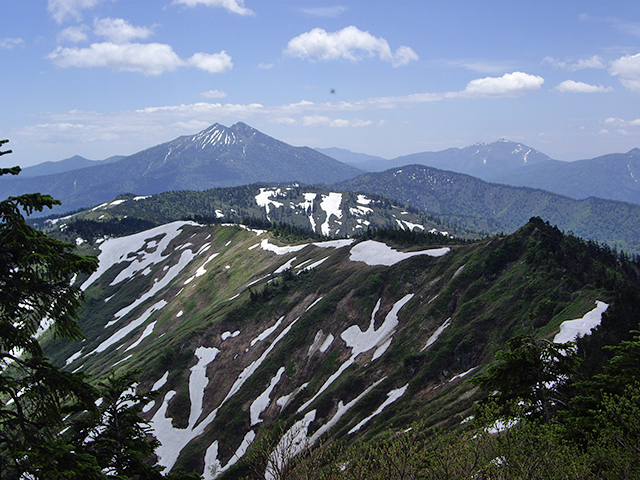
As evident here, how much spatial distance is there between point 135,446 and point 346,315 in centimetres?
6793

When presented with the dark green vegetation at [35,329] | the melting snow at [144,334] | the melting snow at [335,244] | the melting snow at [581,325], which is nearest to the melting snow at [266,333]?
the melting snow at [335,244]

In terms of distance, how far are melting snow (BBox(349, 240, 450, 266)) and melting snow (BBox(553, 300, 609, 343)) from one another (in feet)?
137

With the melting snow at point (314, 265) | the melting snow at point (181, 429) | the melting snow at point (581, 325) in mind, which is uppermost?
the melting snow at point (581, 325)

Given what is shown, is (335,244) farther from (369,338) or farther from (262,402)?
(262,402)

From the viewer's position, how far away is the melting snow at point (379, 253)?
304 ft

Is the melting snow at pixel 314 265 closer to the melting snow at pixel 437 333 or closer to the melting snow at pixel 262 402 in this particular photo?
the melting snow at pixel 262 402

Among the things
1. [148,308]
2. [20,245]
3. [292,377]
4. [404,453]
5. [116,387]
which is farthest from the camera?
[148,308]

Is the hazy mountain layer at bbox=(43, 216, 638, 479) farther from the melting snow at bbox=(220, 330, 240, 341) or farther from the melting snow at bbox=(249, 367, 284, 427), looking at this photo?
the melting snow at bbox=(220, 330, 240, 341)

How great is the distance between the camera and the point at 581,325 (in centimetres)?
4662

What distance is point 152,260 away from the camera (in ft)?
632

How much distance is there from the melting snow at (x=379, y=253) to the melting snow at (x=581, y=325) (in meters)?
41.7

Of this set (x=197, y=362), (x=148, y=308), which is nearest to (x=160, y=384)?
(x=197, y=362)

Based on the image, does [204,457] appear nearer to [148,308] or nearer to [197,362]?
[197,362]

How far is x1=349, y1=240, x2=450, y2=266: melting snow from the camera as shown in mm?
92750
